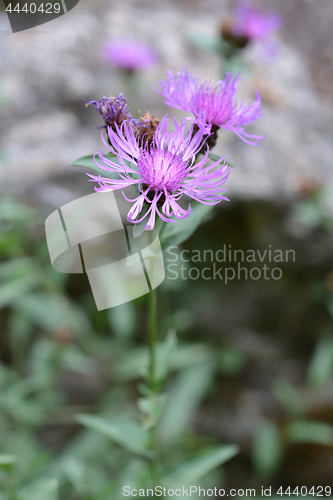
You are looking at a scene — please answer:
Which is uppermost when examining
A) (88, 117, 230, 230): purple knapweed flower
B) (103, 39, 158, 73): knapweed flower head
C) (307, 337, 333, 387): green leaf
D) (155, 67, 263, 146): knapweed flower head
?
(103, 39, 158, 73): knapweed flower head

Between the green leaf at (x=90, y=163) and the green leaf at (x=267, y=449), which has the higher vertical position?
the green leaf at (x=90, y=163)

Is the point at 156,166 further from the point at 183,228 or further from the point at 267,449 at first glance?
the point at 267,449

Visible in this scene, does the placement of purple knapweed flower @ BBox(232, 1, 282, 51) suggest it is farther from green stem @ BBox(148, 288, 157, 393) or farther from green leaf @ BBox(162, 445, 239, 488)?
green leaf @ BBox(162, 445, 239, 488)

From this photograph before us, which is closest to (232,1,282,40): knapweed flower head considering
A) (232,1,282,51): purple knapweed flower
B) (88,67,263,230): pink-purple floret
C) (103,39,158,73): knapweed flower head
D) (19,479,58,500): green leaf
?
(232,1,282,51): purple knapweed flower

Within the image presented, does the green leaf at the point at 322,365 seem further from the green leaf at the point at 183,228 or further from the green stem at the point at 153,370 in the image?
the green leaf at the point at 183,228

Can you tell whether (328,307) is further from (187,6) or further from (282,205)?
(187,6)

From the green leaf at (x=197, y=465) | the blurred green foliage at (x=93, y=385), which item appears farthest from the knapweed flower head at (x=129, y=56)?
the green leaf at (x=197, y=465)

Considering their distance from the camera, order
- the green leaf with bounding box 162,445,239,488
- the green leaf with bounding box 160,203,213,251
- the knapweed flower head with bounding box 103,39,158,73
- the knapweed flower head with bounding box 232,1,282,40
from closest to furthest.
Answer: the green leaf with bounding box 160,203,213,251 → the green leaf with bounding box 162,445,239,488 → the knapweed flower head with bounding box 232,1,282,40 → the knapweed flower head with bounding box 103,39,158,73
